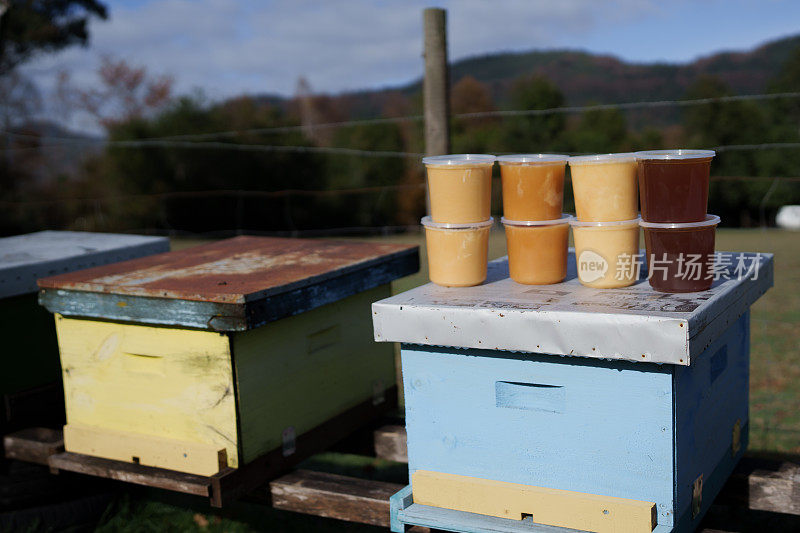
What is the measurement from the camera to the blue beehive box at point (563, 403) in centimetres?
136

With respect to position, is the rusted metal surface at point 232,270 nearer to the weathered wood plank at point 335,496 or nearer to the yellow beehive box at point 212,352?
the yellow beehive box at point 212,352

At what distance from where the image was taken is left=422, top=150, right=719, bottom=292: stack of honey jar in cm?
155

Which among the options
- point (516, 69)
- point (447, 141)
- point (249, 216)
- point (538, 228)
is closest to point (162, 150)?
point (249, 216)

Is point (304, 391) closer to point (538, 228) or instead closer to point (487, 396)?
point (487, 396)

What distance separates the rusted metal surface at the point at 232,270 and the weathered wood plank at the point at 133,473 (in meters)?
0.46

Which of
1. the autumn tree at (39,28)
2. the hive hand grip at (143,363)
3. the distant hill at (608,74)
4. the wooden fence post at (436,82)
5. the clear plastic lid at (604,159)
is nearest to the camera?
the clear plastic lid at (604,159)

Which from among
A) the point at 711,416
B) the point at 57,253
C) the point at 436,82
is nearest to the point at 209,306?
the point at 57,253

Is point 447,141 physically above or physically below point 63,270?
above

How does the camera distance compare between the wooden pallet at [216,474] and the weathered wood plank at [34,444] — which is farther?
the weathered wood plank at [34,444]

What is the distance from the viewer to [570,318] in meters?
1.38

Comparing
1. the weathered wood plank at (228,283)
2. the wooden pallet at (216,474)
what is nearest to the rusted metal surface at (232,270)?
the weathered wood plank at (228,283)

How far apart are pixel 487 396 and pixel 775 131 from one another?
3228 cm

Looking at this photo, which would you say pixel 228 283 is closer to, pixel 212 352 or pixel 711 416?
pixel 212 352

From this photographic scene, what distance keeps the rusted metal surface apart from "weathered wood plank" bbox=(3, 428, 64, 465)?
493 millimetres
